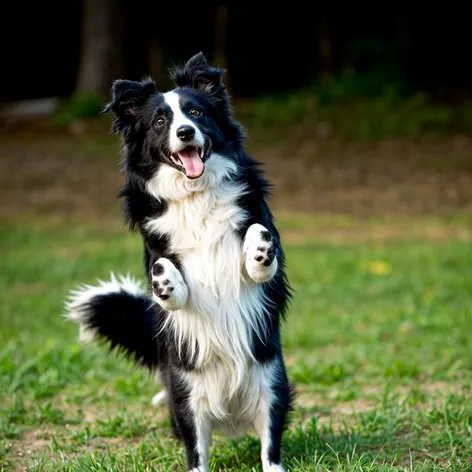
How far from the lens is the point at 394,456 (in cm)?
411

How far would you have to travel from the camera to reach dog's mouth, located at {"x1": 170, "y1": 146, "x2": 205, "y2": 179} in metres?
3.88

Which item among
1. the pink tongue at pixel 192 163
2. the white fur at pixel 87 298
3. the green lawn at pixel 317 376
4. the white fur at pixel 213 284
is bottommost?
the green lawn at pixel 317 376

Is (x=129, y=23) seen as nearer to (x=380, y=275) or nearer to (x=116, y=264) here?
(x=116, y=264)

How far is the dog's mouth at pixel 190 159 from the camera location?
388 centimetres

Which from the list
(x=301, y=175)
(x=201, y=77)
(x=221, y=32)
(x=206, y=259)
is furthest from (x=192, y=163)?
(x=221, y=32)

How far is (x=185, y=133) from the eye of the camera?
3.84 m

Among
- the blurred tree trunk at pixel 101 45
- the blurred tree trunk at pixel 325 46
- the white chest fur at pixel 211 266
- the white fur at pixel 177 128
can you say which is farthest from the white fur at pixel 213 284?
the blurred tree trunk at pixel 325 46

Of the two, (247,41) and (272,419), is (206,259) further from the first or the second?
(247,41)


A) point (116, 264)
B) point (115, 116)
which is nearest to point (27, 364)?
point (115, 116)

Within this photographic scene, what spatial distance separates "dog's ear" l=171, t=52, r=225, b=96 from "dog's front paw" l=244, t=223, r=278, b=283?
0.81m

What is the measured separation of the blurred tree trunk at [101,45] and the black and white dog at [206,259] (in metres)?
14.2

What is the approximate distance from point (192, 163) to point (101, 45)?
1481cm

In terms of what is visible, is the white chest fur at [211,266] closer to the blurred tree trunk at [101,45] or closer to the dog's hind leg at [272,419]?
the dog's hind leg at [272,419]

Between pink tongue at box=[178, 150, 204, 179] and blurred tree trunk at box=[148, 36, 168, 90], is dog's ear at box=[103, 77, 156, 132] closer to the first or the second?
pink tongue at box=[178, 150, 204, 179]
